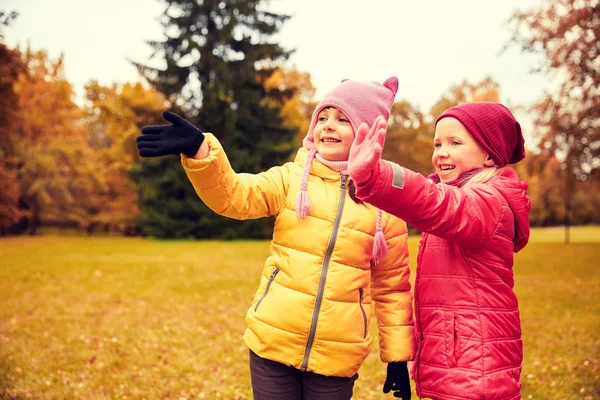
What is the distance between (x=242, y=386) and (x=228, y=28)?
932 inches

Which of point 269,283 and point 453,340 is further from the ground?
point 269,283

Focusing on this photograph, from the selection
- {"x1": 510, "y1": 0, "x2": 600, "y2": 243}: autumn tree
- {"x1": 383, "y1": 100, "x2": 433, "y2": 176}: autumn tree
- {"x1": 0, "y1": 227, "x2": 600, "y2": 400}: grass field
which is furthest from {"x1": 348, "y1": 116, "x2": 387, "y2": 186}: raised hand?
{"x1": 383, "y1": 100, "x2": 433, "y2": 176}: autumn tree

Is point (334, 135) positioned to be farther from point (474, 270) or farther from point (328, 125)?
point (474, 270)

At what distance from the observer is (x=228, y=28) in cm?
2567

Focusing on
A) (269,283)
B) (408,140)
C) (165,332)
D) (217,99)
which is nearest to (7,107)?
(217,99)

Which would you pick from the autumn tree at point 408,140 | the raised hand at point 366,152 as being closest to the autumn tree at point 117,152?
the autumn tree at point 408,140

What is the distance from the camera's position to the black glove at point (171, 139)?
1.89 m

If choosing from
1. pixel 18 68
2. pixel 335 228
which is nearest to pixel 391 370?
pixel 335 228

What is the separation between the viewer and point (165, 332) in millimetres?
6973

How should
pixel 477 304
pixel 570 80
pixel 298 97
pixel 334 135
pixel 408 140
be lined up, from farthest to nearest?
pixel 408 140, pixel 298 97, pixel 570 80, pixel 334 135, pixel 477 304

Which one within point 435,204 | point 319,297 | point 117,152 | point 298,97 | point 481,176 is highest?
point 298,97

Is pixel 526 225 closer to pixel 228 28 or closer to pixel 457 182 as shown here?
pixel 457 182

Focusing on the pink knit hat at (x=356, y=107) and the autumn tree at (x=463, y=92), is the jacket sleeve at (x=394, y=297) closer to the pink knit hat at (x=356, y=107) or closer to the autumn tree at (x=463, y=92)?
the pink knit hat at (x=356, y=107)

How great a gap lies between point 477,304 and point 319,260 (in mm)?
700
